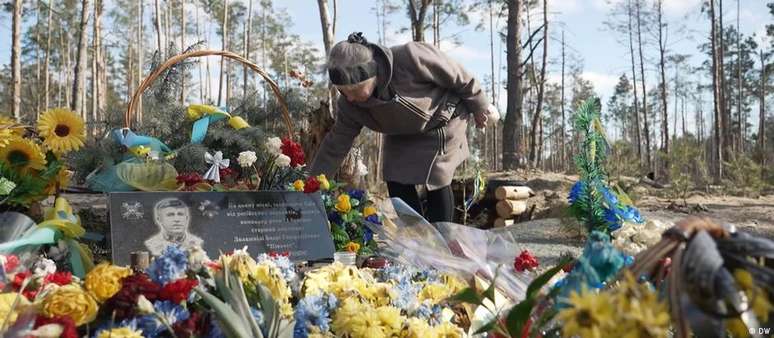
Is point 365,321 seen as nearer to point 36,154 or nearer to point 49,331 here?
point 49,331

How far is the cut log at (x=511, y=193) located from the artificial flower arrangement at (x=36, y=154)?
5381 millimetres

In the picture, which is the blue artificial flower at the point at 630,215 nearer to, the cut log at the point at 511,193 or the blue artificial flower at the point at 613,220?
the blue artificial flower at the point at 613,220

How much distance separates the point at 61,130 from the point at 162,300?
1.40 metres

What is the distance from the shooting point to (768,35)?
992 inches

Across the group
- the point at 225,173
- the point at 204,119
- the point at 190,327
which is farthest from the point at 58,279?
the point at 204,119

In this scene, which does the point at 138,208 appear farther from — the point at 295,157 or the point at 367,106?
the point at 367,106

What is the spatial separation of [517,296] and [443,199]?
170cm

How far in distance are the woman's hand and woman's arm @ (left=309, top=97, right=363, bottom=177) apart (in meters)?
0.52

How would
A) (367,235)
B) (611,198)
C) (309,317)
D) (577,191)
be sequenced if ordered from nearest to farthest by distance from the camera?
(309,317)
(611,198)
(367,235)
(577,191)

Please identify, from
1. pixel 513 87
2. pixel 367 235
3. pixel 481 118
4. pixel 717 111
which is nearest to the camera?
pixel 367 235

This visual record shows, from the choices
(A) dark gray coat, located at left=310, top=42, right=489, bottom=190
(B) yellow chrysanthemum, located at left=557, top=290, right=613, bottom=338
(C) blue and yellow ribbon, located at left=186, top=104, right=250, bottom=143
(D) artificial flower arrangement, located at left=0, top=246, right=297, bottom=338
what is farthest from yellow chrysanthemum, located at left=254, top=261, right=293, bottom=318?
(C) blue and yellow ribbon, located at left=186, top=104, right=250, bottom=143

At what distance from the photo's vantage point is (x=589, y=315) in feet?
1.66

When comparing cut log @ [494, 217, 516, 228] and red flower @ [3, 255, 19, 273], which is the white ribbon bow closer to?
red flower @ [3, 255, 19, 273]

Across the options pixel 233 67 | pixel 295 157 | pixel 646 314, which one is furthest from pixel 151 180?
pixel 233 67
